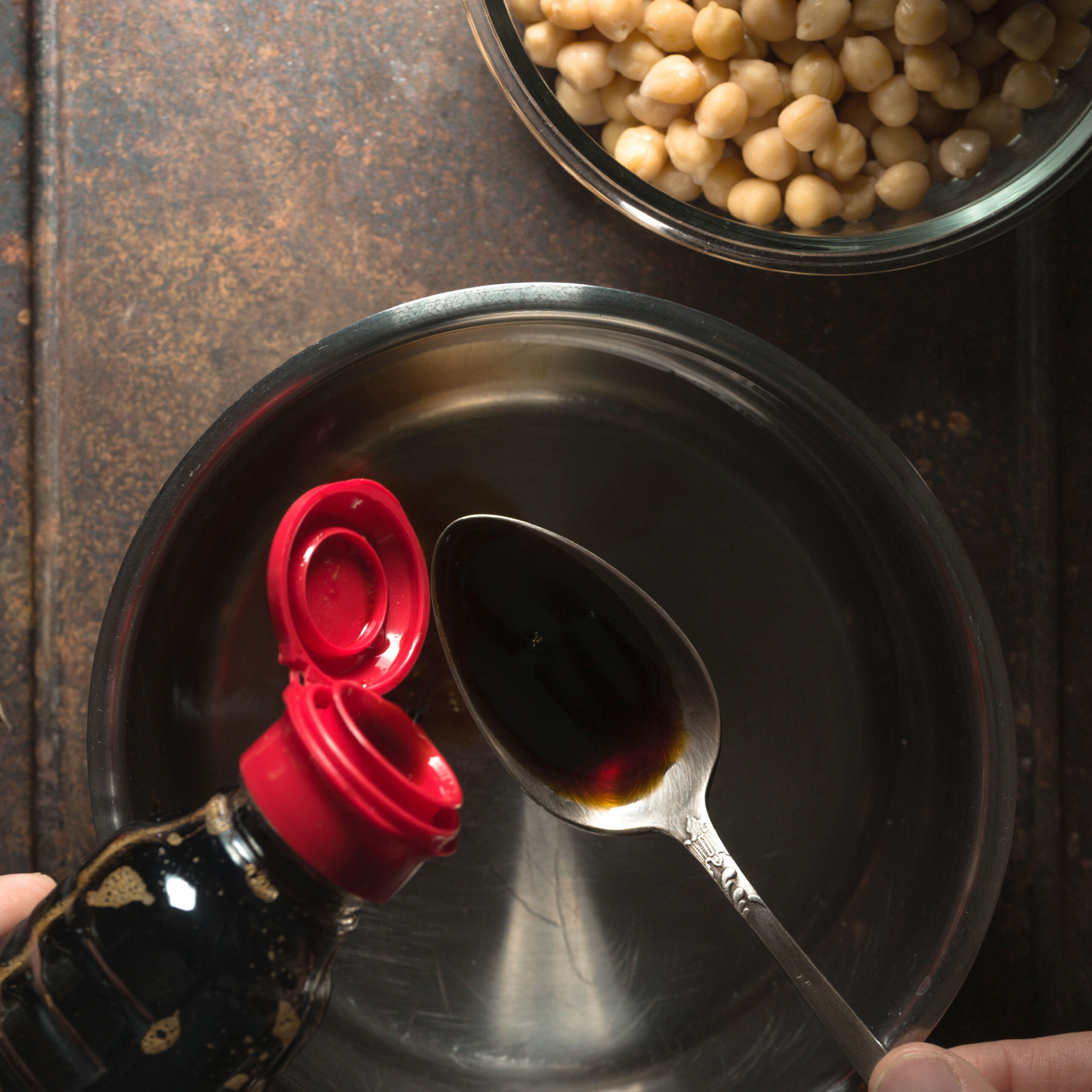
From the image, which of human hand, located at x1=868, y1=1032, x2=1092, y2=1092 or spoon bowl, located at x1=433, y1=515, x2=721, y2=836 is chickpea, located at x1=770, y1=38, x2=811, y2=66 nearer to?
spoon bowl, located at x1=433, y1=515, x2=721, y2=836

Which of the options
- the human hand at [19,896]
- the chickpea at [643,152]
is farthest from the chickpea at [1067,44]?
the human hand at [19,896]

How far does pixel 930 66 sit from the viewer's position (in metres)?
0.53

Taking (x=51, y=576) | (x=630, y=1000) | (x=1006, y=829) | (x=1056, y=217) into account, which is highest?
(x=1056, y=217)

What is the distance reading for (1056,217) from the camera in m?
0.61

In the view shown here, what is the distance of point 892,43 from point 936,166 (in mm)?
76

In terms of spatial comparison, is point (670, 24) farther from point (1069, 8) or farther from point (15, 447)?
A: point (15, 447)

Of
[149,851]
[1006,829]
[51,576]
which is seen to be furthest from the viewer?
[51,576]

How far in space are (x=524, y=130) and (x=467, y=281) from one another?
107 mm

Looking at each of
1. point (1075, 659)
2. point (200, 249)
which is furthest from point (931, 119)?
point (200, 249)

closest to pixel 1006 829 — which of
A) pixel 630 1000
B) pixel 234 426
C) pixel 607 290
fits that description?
pixel 630 1000

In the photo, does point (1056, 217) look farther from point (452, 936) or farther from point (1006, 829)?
point (452, 936)

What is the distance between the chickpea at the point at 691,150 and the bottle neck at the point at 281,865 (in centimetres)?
43

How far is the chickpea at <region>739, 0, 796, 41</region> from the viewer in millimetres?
540

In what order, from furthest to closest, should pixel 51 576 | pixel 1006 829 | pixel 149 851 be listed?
pixel 51 576, pixel 1006 829, pixel 149 851
